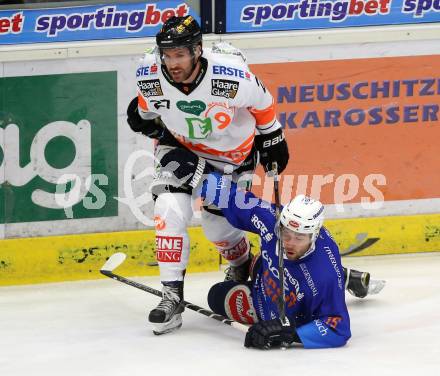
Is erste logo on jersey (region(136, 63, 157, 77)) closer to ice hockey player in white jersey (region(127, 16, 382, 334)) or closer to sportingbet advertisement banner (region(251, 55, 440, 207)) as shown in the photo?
ice hockey player in white jersey (region(127, 16, 382, 334))

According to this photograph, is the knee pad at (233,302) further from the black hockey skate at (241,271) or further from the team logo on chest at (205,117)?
the team logo on chest at (205,117)

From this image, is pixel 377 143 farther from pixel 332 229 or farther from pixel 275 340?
pixel 275 340

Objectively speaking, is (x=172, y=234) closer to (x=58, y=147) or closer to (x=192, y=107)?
(x=192, y=107)

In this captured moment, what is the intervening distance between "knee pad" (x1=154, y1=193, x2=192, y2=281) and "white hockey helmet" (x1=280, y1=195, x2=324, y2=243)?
1.71ft

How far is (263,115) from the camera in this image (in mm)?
4711

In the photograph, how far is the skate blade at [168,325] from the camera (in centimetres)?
446

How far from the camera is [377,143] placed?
19.5 ft

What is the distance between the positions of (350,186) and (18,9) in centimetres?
204

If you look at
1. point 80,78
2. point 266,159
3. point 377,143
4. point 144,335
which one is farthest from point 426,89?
point 144,335

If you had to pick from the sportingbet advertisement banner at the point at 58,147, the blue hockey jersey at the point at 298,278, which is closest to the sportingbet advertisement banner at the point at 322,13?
the sportingbet advertisement banner at the point at 58,147

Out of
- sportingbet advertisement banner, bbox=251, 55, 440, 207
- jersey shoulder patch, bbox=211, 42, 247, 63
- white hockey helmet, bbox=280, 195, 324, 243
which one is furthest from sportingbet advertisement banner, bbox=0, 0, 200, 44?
white hockey helmet, bbox=280, 195, 324, 243

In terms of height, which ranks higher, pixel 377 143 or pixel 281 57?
pixel 281 57

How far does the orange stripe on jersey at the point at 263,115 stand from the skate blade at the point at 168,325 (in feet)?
3.06

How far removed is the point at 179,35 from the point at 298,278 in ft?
3.54
